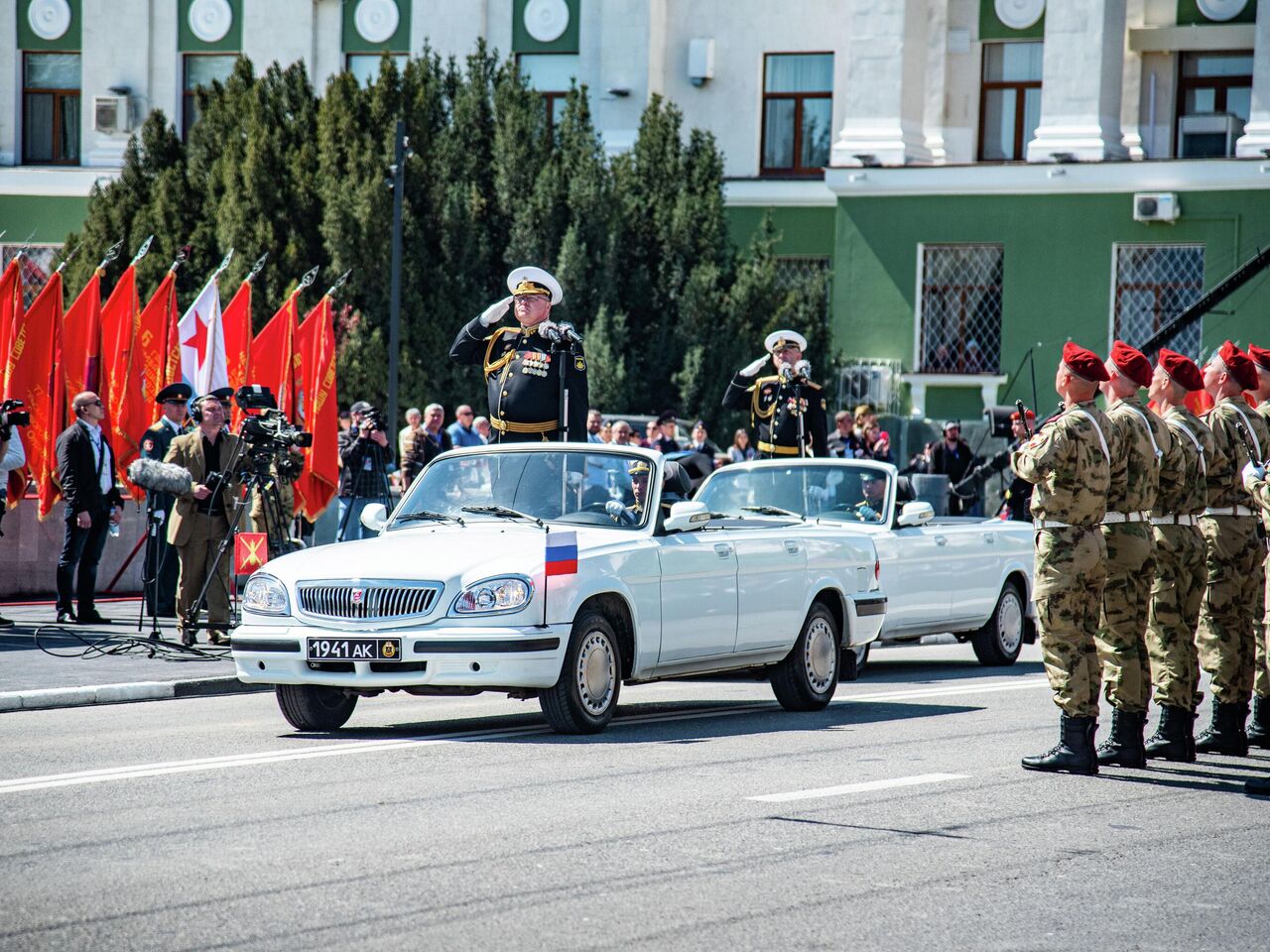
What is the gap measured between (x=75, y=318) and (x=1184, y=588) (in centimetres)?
1377

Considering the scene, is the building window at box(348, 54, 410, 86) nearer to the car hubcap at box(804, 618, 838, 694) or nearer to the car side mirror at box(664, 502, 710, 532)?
the car hubcap at box(804, 618, 838, 694)

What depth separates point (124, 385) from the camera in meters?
21.0

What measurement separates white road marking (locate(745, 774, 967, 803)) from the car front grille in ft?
8.11

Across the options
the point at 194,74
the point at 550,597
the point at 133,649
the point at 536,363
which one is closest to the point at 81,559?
the point at 133,649

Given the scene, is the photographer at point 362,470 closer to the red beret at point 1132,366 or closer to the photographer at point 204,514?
the photographer at point 204,514

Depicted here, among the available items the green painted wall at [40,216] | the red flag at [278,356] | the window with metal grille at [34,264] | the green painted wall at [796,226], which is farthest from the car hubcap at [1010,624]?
the green painted wall at [40,216]

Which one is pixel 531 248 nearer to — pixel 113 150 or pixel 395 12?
pixel 395 12

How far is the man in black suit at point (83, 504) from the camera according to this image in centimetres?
1748

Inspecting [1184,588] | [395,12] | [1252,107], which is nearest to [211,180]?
[395,12]

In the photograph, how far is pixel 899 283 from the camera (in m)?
34.9

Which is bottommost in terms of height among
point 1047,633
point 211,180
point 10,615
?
point 10,615

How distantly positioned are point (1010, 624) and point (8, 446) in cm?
865

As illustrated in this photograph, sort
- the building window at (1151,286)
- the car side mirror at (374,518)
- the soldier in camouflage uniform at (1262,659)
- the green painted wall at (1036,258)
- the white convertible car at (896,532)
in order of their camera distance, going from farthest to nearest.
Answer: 1. the building window at (1151,286)
2. the green painted wall at (1036,258)
3. the white convertible car at (896,532)
4. the car side mirror at (374,518)
5. the soldier in camouflage uniform at (1262,659)

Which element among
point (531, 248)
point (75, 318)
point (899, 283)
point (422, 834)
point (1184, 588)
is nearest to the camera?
point (422, 834)
